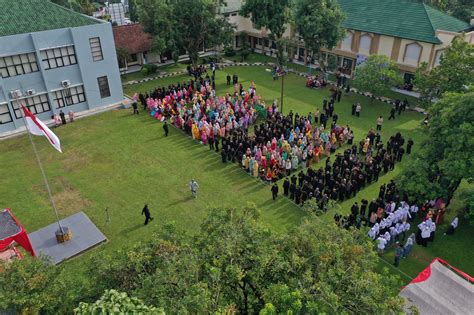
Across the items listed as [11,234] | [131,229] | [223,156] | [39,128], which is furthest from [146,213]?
[223,156]

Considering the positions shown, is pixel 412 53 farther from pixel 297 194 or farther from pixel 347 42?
pixel 297 194

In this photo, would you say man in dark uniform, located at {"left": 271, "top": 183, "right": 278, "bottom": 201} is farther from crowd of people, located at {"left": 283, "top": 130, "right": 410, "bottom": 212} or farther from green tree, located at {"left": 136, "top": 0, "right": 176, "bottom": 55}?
green tree, located at {"left": 136, "top": 0, "right": 176, "bottom": 55}

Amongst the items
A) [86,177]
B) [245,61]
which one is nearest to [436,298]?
[86,177]

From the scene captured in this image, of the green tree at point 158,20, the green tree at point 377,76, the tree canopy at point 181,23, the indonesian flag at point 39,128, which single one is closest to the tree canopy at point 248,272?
the indonesian flag at point 39,128

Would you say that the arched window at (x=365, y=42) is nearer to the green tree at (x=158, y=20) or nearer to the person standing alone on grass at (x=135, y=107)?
the green tree at (x=158, y=20)

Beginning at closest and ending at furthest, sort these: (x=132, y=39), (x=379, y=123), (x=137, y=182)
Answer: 1. (x=137, y=182)
2. (x=379, y=123)
3. (x=132, y=39)
